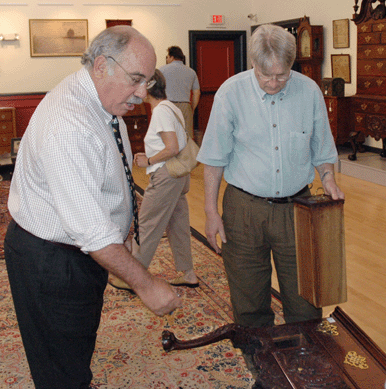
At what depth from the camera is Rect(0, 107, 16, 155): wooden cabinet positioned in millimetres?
9930

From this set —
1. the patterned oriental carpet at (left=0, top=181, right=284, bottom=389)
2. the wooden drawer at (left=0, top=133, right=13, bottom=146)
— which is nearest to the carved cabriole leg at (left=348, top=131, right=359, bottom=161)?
the patterned oriental carpet at (left=0, top=181, right=284, bottom=389)

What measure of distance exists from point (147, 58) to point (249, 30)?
10.7 meters

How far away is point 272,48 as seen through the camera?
2.26 meters

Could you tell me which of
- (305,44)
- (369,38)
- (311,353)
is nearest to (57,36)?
→ (305,44)

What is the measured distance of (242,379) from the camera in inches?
111

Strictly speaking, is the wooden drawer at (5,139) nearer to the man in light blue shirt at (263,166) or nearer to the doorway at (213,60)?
the doorway at (213,60)

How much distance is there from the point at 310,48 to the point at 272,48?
7323mm

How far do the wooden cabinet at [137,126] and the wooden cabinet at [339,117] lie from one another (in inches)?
139

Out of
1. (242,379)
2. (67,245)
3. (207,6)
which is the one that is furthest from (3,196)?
(207,6)

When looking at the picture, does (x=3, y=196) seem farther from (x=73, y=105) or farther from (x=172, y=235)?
(x=73, y=105)

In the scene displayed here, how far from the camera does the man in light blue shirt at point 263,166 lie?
2.46 metres

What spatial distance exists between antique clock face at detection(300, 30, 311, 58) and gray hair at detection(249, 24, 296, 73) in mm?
7333

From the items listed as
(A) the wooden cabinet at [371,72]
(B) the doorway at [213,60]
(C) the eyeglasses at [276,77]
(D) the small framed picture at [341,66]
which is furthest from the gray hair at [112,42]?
(B) the doorway at [213,60]

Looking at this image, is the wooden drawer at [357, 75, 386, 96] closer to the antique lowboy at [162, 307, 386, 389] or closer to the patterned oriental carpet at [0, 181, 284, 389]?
the patterned oriental carpet at [0, 181, 284, 389]
